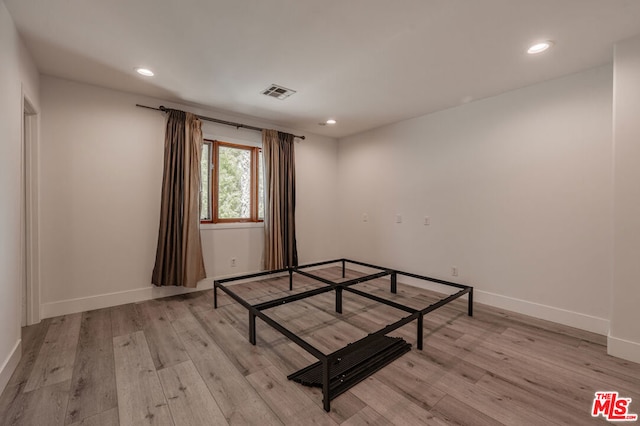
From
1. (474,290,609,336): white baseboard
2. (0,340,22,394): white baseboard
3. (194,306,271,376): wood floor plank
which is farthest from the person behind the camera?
(474,290,609,336): white baseboard

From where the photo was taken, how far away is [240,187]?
4191 millimetres

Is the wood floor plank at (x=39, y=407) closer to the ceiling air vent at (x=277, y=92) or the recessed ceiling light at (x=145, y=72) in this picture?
the recessed ceiling light at (x=145, y=72)

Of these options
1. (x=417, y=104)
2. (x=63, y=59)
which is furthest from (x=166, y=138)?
(x=417, y=104)

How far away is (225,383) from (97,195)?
8.58 ft

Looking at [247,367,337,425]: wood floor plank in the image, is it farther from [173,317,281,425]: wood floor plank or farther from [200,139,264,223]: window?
[200,139,264,223]: window

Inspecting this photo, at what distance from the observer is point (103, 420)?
148 cm

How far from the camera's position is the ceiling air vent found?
3.04 m

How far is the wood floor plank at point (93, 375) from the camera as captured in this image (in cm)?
157

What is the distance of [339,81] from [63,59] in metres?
2.59

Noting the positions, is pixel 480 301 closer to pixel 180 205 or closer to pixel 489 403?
pixel 489 403

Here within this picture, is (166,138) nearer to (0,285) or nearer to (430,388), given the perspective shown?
(0,285)

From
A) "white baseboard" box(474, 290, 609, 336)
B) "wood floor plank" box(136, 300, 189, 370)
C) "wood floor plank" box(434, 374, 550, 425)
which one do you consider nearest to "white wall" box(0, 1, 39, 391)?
"wood floor plank" box(136, 300, 189, 370)

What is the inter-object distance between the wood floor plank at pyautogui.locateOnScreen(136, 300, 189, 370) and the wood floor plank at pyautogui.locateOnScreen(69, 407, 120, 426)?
0.43m

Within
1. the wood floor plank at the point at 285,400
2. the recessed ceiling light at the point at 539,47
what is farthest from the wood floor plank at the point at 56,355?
the recessed ceiling light at the point at 539,47
